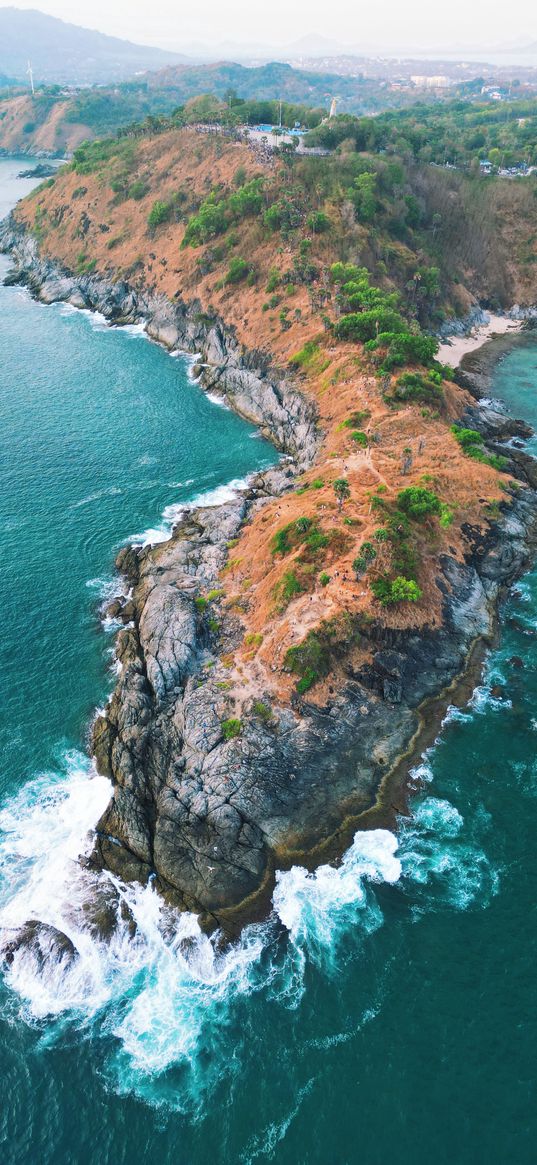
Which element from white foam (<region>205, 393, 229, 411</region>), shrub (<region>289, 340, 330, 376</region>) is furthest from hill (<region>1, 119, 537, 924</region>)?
white foam (<region>205, 393, 229, 411</region>)

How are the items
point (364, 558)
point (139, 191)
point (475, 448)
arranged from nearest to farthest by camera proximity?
point (364, 558) → point (475, 448) → point (139, 191)

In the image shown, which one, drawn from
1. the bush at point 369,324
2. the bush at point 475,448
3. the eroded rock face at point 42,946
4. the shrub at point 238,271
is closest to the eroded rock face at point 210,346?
the shrub at point 238,271

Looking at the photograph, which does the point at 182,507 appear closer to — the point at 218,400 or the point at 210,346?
the point at 218,400

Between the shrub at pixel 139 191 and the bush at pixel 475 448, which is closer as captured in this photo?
the bush at pixel 475 448

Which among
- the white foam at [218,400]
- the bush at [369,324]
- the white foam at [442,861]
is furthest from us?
the white foam at [218,400]

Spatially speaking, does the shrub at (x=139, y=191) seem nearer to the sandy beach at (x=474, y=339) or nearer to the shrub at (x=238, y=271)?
Answer: the shrub at (x=238, y=271)

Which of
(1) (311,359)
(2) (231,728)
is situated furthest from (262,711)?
(1) (311,359)
